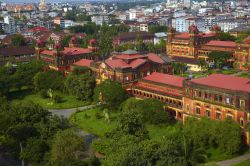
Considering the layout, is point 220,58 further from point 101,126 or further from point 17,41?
point 17,41

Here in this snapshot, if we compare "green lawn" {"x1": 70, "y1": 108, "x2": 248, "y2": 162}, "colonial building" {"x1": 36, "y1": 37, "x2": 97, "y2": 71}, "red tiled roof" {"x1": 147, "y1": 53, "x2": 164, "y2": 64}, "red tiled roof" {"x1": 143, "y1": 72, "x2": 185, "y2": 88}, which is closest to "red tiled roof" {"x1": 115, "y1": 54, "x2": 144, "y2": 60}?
"red tiled roof" {"x1": 147, "y1": 53, "x2": 164, "y2": 64}

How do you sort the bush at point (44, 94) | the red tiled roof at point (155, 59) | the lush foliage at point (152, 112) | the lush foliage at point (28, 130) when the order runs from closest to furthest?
the lush foliage at point (28, 130) < the lush foliage at point (152, 112) < the bush at point (44, 94) < the red tiled roof at point (155, 59)

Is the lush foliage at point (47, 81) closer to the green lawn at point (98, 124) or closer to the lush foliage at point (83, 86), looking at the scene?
the lush foliage at point (83, 86)

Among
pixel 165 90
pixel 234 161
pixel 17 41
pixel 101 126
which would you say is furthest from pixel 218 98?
pixel 17 41

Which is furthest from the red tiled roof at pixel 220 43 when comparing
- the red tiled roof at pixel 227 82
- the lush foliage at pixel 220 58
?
the red tiled roof at pixel 227 82

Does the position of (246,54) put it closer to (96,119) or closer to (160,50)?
Answer: (160,50)

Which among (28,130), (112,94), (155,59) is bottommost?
(28,130)
